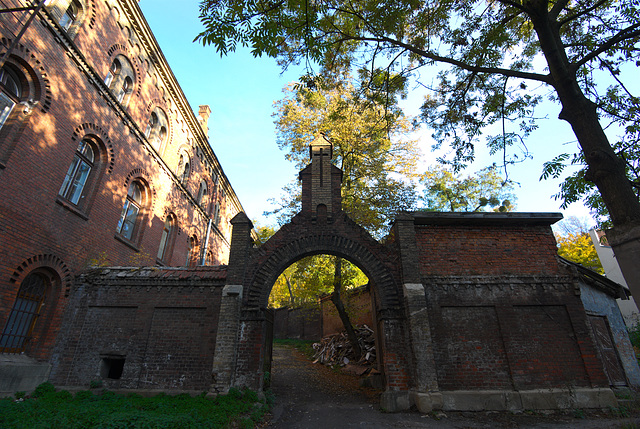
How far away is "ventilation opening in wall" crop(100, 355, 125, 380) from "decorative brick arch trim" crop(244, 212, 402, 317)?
13.1 ft

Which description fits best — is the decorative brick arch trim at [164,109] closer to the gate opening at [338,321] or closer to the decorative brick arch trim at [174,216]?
the decorative brick arch trim at [174,216]

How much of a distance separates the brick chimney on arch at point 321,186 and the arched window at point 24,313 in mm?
8054

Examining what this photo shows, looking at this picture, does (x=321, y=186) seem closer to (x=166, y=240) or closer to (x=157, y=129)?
(x=157, y=129)

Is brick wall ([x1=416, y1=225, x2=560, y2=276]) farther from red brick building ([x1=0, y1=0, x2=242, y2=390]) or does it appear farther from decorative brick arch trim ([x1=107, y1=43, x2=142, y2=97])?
decorative brick arch trim ([x1=107, y1=43, x2=142, y2=97])

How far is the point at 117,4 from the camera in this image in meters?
13.0

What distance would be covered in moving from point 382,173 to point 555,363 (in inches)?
423

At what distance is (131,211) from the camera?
46.3 ft

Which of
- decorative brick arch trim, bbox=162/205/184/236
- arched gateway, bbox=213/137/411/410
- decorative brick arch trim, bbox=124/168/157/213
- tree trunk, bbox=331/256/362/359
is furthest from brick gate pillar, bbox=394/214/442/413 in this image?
decorative brick arch trim, bbox=162/205/184/236

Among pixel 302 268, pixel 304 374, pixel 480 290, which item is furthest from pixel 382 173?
pixel 304 374

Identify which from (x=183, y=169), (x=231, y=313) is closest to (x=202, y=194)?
(x=183, y=169)

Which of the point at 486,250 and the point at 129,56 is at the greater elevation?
the point at 129,56

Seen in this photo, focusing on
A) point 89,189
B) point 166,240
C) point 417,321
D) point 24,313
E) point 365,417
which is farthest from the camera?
point 166,240

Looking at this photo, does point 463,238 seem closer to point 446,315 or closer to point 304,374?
point 446,315

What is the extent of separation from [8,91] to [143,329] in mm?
7484
